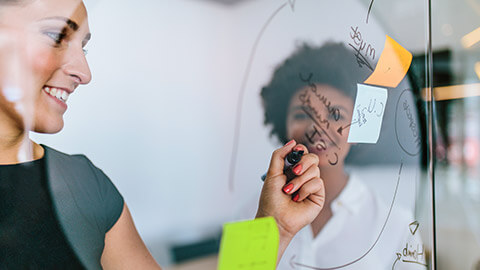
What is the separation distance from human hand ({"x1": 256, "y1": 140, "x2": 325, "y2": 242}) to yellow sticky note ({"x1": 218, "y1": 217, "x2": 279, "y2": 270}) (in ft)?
0.07

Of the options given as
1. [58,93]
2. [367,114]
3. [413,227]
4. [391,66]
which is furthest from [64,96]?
[413,227]

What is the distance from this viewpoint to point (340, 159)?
0.72 metres

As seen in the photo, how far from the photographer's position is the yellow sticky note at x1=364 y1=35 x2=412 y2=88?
2.57 ft

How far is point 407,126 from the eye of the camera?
0.89m

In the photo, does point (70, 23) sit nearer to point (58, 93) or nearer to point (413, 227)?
point (58, 93)

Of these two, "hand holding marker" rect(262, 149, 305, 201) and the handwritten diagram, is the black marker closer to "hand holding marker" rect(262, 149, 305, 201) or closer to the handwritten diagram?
"hand holding marker" rect(262, 149, 305, 201)

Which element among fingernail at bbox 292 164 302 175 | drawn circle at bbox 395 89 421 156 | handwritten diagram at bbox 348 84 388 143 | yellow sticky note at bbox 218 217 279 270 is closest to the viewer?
yellow sticky note at bbox 218 217 279 270

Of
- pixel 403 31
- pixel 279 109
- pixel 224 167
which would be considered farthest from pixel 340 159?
pixel 403 31

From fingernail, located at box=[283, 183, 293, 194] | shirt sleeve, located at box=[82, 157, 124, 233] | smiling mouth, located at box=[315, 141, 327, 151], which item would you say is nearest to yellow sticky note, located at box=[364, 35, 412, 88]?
smiling mouth, located at box=[315, 141, 327, 151]

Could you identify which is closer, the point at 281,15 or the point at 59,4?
the point at 59,4

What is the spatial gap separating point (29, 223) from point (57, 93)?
0.49ft

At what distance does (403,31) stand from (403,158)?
36cm

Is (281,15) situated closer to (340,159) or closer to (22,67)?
(340,159)

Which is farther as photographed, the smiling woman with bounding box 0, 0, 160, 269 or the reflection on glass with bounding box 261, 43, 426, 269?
the reflection on glass with bounding box 261, 43, 426, 269
